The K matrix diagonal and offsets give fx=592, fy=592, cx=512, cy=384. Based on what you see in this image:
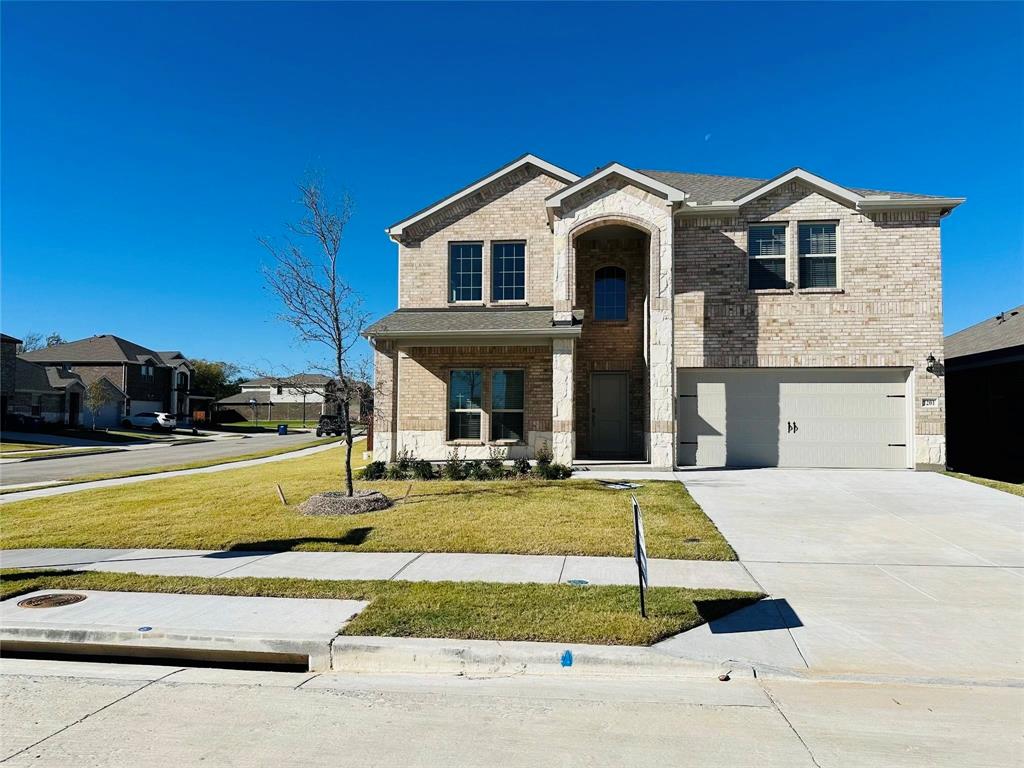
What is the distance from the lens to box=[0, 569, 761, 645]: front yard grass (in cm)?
493

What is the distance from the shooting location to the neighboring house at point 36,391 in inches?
1534

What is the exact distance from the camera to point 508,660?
459cm

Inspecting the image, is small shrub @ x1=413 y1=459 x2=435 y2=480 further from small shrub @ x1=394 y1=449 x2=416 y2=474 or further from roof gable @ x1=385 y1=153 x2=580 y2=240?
roof gable @ x1=385 y1=153 x2=580 y2=240

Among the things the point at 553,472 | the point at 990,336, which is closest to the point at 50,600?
the point at 553,472

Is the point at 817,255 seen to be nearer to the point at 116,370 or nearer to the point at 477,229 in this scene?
the point at 477,229

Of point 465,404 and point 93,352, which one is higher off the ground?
point 93,352

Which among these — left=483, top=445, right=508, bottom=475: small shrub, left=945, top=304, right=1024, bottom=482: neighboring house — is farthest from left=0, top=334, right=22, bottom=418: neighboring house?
left=945, top=304, right=1024, bottom=482: neighboring house

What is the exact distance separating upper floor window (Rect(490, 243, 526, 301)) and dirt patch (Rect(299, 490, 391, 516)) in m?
8.21

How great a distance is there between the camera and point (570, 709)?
3920mm

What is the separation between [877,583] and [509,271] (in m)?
13.0

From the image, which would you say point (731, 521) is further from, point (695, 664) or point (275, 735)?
point (275, 735)

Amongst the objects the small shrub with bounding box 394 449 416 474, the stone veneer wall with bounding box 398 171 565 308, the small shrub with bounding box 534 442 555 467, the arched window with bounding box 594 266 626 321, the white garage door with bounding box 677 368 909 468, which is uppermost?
the stone veneer wall with bounding box 398 171 565 308

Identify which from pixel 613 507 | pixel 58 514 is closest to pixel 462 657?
pixel 613 507

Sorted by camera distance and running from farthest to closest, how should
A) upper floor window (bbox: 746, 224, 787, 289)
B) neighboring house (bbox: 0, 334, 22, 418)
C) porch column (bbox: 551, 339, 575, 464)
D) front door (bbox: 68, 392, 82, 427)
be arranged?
front door (bbox: 68, 392, 82, 427), neighboring house (bbox: 0, 334, 22, 418), upper floor window (bbox: 746, 224, 787, 289), porch column (bbox: 551, 339, 575, 464)
